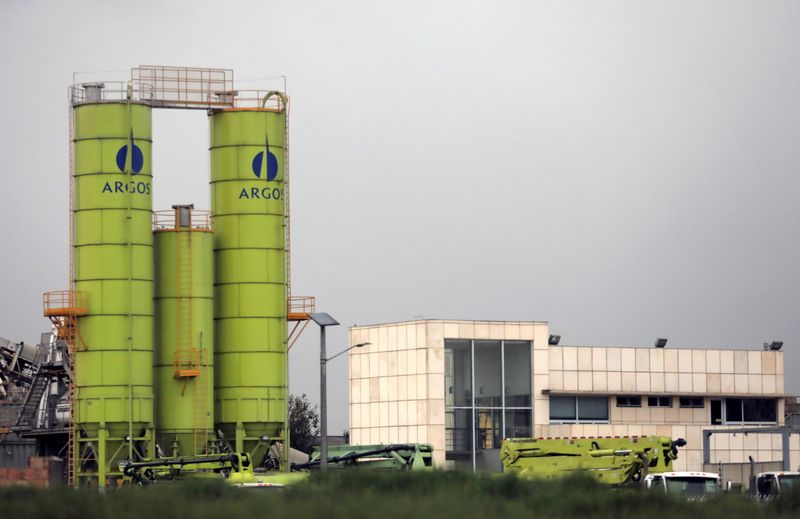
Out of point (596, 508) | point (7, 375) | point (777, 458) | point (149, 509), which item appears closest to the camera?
point (149, 509)

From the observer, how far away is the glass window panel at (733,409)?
82.2m

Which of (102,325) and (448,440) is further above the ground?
(102,325)

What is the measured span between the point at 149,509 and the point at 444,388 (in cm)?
4484

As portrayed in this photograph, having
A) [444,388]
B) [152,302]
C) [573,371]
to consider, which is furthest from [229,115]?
[573,371]

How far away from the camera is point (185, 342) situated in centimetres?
6384

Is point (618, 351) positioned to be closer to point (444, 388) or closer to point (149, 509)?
point (444, 388)

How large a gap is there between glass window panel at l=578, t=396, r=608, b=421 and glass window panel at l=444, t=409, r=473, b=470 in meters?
6.09

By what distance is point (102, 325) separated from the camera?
6259 centimetres

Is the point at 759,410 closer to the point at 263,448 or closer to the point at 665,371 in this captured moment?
the point at 665,371

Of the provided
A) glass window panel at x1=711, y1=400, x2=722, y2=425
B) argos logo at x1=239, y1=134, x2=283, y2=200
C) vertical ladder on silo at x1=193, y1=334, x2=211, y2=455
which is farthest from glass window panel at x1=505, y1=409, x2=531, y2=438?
vertical ladder on silo at x1=193, y1=334, x2=211, y2=455

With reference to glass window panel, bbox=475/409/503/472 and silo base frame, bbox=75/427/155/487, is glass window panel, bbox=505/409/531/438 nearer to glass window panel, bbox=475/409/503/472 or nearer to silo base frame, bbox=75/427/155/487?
glass window panel, bbox=475/409/503/472

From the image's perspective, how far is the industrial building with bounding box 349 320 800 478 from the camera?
250 ft

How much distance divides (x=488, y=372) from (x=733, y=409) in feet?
46.2

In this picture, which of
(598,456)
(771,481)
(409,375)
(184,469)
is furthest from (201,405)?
(771,481)
